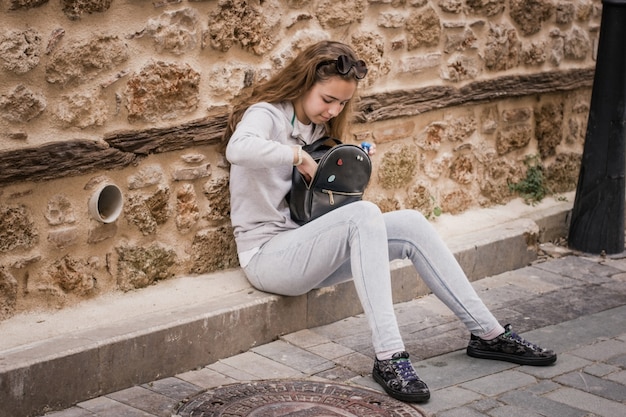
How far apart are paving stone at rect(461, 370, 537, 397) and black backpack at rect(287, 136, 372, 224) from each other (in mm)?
970

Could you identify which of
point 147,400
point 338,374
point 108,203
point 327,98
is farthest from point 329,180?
point 147,400

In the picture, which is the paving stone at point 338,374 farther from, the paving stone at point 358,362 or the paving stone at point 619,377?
the paving stone at point 619,377

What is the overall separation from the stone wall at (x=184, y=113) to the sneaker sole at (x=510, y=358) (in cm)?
125

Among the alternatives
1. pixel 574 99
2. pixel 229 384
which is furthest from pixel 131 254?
pixel 574 99

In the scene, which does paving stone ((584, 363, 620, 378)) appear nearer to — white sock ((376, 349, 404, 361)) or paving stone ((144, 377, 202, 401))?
white sock ((376, 349, 404, 361))

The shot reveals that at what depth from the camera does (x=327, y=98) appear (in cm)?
446

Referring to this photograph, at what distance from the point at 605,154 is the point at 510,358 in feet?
7.13

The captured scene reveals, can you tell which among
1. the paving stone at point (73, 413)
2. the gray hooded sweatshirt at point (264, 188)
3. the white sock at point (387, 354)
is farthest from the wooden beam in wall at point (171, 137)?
the white sock at point (387, 354)

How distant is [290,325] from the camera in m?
4.72

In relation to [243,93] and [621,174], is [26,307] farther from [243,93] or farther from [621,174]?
[621,174]

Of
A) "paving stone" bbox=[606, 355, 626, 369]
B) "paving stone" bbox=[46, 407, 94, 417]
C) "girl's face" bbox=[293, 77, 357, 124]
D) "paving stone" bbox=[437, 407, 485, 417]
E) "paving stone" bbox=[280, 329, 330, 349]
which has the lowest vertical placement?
"paving stone" bbox=[46, 407, 94, 417]

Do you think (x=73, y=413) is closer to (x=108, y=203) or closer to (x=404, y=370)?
(x=108, y=203)

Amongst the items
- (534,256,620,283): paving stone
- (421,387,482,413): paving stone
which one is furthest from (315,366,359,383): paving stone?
(534,256,620,283): paving stone

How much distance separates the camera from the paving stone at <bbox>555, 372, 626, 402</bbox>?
4176mm
